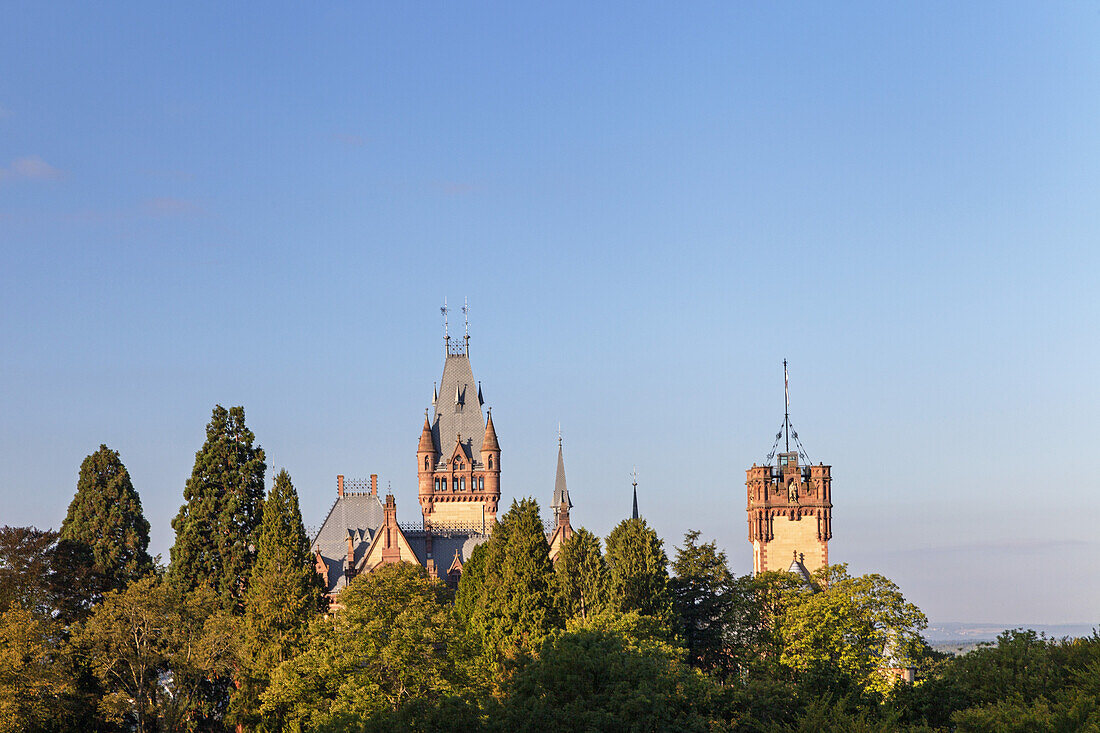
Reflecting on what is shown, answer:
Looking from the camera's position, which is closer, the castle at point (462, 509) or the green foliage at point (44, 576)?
the green foliage at point (44, 576)

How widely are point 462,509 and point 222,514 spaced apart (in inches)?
2731

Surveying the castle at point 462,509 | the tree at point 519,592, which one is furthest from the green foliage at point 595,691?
the castle at point 462,509

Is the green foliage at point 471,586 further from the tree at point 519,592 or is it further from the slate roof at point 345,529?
the slate roof at point 345,529

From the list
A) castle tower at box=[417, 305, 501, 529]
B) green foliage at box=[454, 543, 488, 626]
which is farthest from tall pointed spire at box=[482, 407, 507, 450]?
green foliage at box=[454, 543, 488, 626]

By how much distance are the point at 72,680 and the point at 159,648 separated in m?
5.40

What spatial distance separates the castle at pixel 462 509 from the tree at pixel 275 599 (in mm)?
41078

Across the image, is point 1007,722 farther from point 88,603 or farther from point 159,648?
point 88,603

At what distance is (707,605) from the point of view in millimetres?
99375

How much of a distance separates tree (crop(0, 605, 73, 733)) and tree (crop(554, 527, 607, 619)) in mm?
28802

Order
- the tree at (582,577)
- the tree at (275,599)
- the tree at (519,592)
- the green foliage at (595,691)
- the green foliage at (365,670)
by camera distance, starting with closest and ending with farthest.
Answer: the green foliage at (595,691) → the green foliage at (365,670) → the tree at (275,599) → the tree at (519,592) → the tree at (582,577)

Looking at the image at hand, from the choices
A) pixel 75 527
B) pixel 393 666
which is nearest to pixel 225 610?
pixel 75 527

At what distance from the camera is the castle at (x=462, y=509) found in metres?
145

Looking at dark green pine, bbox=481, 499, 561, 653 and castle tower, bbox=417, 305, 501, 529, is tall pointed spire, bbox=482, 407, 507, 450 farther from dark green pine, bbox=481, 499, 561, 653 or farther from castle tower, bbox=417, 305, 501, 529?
dark green pine, bbox=481, 499, 561, 653

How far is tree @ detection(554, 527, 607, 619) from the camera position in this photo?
8794 cm
